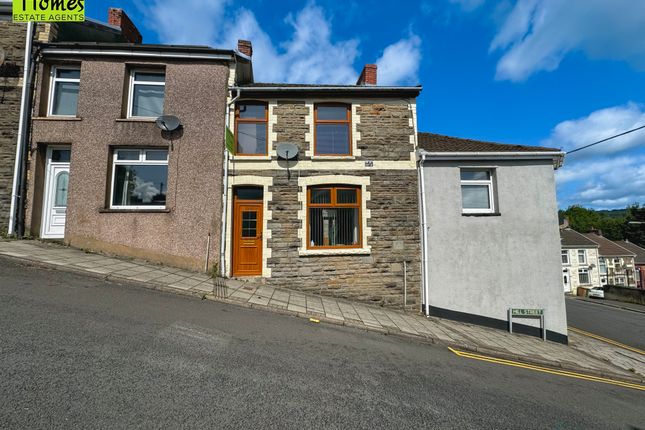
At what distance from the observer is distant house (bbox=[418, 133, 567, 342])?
8141mm

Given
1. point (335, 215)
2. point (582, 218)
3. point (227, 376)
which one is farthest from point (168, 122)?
point (582, 218)

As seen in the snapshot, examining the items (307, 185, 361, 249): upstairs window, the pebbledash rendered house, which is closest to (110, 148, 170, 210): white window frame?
the pebbledash rendered house

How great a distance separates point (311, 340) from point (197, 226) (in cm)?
483

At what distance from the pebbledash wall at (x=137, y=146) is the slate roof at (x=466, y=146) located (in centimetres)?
669

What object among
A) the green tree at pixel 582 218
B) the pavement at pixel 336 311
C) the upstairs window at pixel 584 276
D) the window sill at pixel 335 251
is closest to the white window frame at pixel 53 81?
the pavement at pixel 336 311

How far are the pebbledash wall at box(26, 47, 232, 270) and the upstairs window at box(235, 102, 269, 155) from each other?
519mm

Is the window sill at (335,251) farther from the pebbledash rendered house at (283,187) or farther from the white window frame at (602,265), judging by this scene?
the white window frame at (602,265)

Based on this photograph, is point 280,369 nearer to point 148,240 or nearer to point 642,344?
point 148,240

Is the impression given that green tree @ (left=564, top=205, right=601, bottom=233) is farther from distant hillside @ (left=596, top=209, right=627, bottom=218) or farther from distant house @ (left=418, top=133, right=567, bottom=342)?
distant house @ (left=418, top=133, right=567, bottom=342)

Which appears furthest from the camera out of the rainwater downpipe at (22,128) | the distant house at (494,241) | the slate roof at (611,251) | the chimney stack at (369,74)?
the slate roof at (611,251)

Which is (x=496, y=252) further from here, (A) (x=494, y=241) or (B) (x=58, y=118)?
(B) (x=58, y=118)

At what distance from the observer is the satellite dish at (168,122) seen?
761 centimetres

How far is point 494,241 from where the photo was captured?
8.29 m

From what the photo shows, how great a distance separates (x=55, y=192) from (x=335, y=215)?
8.10 meters
